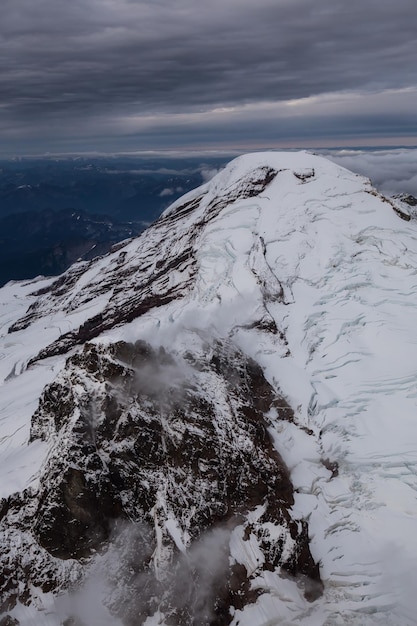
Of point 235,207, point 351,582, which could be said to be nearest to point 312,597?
point 351,582

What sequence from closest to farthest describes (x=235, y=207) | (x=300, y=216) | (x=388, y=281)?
(x=388, y=281) < (x=300, y=216) < (x=235, y=207)

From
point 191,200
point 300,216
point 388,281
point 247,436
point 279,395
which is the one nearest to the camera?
point 247,436

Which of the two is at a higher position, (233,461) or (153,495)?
(233,461)

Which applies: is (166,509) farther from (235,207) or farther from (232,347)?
(235,207)

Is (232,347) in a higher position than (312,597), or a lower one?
higher

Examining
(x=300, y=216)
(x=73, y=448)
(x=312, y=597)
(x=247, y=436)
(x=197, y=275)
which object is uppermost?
(x=300, y=216)

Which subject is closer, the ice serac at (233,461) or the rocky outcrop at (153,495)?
the ice serac at (233,461)

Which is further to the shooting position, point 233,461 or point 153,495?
point 233,461

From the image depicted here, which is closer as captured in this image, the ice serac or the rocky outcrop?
the ice serac
